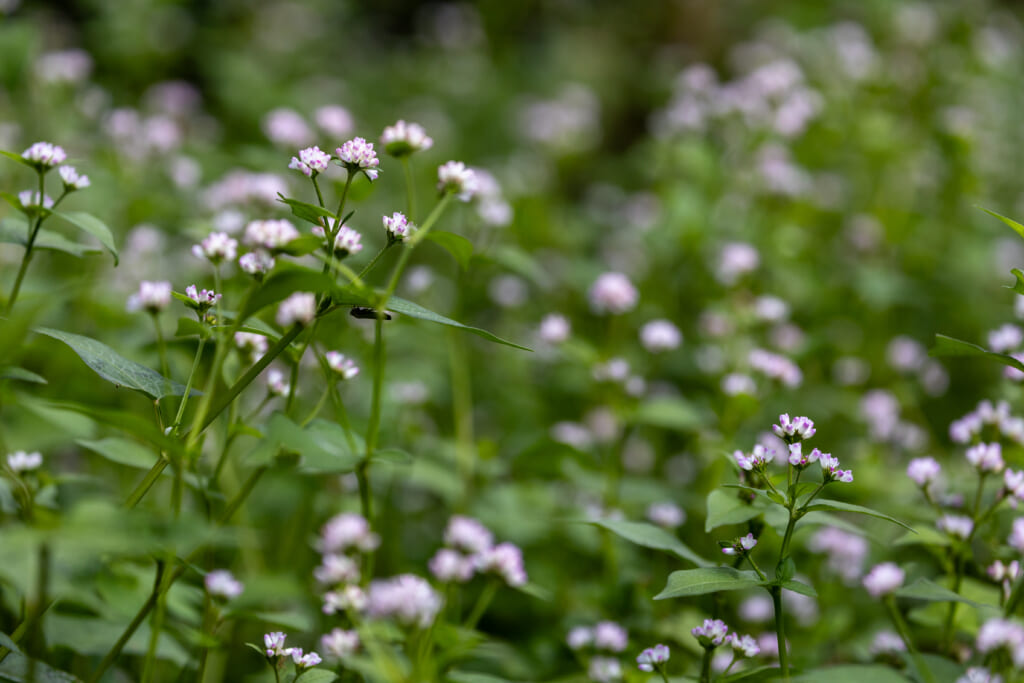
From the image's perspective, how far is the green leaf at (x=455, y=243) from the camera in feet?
3.79

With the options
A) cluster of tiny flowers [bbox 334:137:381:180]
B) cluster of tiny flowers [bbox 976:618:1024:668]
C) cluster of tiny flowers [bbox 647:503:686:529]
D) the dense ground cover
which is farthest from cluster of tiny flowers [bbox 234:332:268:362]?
cluster of tiny flowers [bbox 976:618:1024:668]

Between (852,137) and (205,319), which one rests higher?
(852,137)

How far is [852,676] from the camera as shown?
45.4 inches

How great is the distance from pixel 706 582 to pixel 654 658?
18 centimetres

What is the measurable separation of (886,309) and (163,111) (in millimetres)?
2991

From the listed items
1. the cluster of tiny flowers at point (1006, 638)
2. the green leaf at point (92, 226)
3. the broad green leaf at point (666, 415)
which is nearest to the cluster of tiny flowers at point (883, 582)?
the cluster of tiny flowers at point (1006, 638)

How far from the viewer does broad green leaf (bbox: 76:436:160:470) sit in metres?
1.19

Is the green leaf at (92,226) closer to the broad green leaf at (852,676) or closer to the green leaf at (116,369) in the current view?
the green leaf at (116,369)

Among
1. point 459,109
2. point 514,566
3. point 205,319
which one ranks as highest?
point 459,109

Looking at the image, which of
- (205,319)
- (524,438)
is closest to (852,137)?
(524,438)

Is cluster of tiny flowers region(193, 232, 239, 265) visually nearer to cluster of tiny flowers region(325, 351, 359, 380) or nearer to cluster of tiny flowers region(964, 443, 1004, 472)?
cluster of tiny flowers region(325, 351, 359, 380)

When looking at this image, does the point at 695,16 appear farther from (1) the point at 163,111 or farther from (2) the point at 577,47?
(1) the point at 163,111

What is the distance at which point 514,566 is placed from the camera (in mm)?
1396

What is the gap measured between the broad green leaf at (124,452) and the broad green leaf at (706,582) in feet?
2.29
